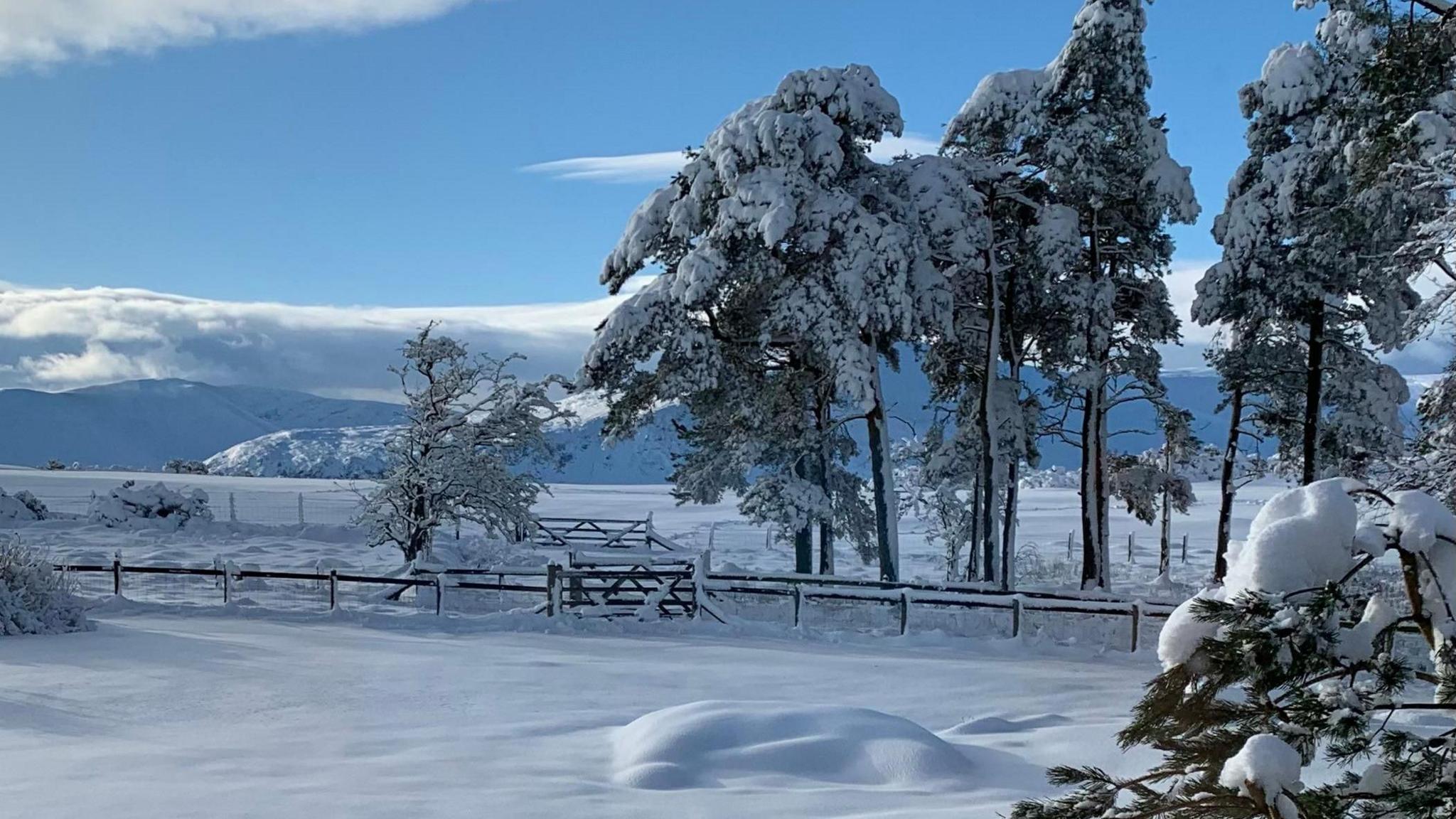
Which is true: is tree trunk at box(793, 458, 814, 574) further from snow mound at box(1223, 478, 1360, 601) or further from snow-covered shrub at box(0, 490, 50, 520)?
snow-covered shrub at box(0, 490, 50, 520)

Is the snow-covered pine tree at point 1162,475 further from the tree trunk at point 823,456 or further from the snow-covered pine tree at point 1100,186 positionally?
the tree trunk at point 823,456

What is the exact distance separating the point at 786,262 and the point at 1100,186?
23.7ft

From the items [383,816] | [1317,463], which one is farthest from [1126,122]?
[383,816]

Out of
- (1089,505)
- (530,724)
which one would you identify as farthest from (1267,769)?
(1089,505)

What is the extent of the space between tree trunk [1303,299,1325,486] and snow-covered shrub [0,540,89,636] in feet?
81.6

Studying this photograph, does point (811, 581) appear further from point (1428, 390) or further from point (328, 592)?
point (1428, 390)

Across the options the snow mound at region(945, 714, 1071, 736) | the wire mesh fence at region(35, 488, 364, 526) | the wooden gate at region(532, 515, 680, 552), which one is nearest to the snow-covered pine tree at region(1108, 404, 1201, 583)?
the wooden gate at region(532, 515, 680, 552)

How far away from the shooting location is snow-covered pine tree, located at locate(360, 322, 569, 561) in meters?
27.3

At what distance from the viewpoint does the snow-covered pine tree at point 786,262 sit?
79.2 feet

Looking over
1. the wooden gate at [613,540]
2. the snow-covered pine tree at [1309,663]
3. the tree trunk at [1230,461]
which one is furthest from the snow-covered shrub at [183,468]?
the snow-covered pine tree at [1309,663]

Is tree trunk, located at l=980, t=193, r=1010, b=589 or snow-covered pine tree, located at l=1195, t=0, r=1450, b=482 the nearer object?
snow-covered pine tree, located at l=1195, t=0, r=1450, b=482

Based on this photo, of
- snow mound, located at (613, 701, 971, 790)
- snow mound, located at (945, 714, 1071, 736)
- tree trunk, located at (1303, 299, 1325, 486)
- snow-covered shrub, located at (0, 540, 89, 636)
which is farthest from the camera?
tree trunk, located at (1303, 299, 1325, 486)

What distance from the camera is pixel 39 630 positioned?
19.8 meters

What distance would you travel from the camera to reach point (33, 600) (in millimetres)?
20156
